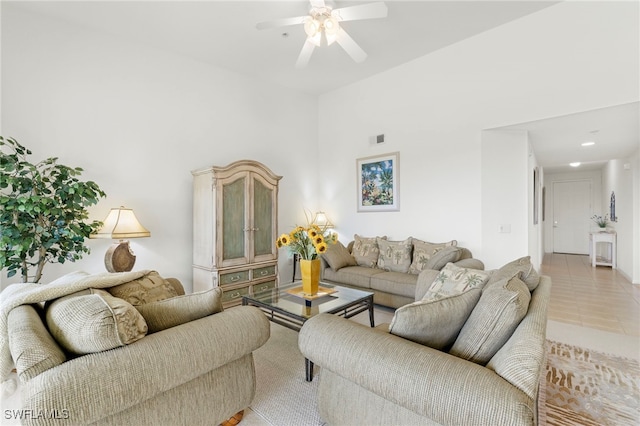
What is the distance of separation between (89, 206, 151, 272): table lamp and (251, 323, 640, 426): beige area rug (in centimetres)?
166

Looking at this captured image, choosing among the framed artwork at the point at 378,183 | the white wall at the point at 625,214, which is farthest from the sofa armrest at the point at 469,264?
the white wall at the point at 625,214

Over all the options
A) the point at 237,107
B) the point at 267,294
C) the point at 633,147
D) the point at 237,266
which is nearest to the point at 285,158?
the point at 237,107

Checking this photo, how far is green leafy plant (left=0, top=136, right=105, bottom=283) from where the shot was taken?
2332mm

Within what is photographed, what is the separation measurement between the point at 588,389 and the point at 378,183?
3.25m

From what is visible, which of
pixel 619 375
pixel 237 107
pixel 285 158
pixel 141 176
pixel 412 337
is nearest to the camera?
pixel 412 337

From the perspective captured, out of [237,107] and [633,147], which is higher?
[237,107]

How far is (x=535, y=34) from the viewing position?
320 cm

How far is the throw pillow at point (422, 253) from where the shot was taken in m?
3.62

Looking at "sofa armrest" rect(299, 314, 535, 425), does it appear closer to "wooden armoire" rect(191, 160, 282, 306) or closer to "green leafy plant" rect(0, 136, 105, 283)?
"wooden armoire" rect(191, 160, 282, 306)

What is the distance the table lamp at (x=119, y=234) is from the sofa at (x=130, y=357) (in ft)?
4.69

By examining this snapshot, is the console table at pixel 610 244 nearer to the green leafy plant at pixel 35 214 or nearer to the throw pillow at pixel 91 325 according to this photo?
the throw pillow at pixel 91 325

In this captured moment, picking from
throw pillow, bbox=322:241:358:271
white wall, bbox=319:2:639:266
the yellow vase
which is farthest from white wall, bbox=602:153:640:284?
the yellow vase

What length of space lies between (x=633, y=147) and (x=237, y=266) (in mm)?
6172

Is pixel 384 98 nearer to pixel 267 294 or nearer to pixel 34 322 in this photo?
pixel 267 294
